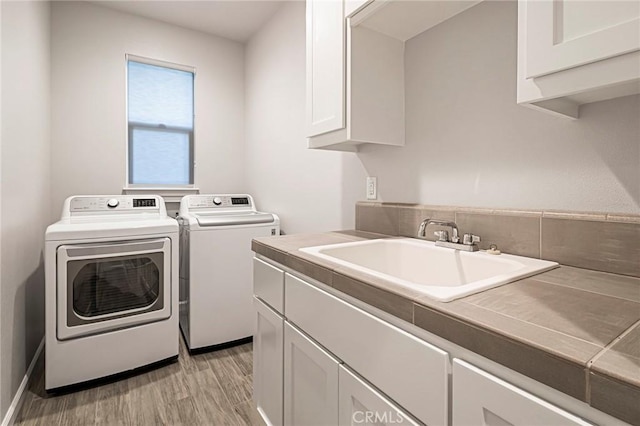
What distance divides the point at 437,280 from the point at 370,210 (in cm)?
59

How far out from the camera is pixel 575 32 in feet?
2.32

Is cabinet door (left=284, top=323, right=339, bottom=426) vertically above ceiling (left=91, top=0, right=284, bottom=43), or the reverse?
ceiling (left=91, top=0, right=284, bottom=43)

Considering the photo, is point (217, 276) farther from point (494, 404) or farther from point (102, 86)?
point (494, 404)

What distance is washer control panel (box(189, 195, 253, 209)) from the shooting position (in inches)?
109

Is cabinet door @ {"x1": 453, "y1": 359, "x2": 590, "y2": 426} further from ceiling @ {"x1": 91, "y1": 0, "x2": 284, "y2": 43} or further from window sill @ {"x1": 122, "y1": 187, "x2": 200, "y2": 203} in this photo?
window sill @ {"x1": 122, "y1": 187, "x2": 200, "y2": 203}

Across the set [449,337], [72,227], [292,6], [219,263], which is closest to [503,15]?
[449,337]

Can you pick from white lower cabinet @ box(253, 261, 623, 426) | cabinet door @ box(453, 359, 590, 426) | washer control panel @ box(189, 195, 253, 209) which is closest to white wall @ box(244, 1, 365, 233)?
washer control panel @ box(189, 195, 253, 209)

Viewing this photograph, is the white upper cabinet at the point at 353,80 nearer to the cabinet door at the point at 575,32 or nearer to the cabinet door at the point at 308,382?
the cabinet door at the point at 575,32

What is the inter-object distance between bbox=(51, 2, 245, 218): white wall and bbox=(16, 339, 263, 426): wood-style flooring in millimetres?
1493

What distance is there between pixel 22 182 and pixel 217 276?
125 cm

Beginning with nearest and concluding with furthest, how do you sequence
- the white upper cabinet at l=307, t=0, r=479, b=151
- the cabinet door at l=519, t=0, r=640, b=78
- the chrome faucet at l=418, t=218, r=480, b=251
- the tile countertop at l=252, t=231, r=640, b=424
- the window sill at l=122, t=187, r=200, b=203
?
the tile countertop at l=252, t=231, r=640, b=424 < the cabinet door at l=519, t=0, r=640, b=78 < the chrome faucet at l=418, t=218, r=480, b=251 < the white upper cabinet at l=307, t=0, r=479, b=151 < the window sill at l=122, t=187, r=200, b=203

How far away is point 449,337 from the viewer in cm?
60

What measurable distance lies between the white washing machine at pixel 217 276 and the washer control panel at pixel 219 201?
0.21 meters
